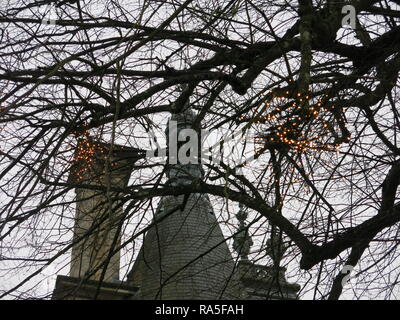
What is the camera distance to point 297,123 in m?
4.49

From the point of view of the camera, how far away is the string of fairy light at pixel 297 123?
4500 millimetres

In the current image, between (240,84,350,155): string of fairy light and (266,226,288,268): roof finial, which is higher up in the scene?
(240,84,350,155): string of fairy light

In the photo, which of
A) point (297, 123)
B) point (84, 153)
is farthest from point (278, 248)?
point (84, 153)

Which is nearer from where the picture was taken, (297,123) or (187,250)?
(297,123)

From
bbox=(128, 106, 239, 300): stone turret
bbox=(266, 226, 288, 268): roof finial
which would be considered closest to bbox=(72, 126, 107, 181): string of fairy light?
bbox=(128, 106, 239, 300): stone turret

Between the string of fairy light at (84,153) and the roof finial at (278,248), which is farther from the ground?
the string of fairy light at (84,153)

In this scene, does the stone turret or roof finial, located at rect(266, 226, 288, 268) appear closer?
roof finial, located at rect(266, 226, 288, 268)

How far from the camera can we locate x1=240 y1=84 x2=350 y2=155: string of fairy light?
14.8 feet

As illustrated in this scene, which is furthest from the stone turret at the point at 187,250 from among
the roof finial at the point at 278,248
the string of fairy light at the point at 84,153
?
the string of fairy light at the point at 84,153

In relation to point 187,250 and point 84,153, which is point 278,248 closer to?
point 84,153

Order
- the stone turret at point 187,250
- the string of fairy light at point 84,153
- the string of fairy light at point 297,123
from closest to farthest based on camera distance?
the string of fairy light at point 297,123 < the string of fairy light at point 84,153 < the stone turret at point 187,250

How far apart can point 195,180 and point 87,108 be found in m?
1.18

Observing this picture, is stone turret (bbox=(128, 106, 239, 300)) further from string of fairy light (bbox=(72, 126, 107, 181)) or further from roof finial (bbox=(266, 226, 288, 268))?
string of fairy light (bbox=(72, 126, 107, 181))

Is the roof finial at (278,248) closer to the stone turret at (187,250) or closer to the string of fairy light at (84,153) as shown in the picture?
the stone turret at (187,250)
